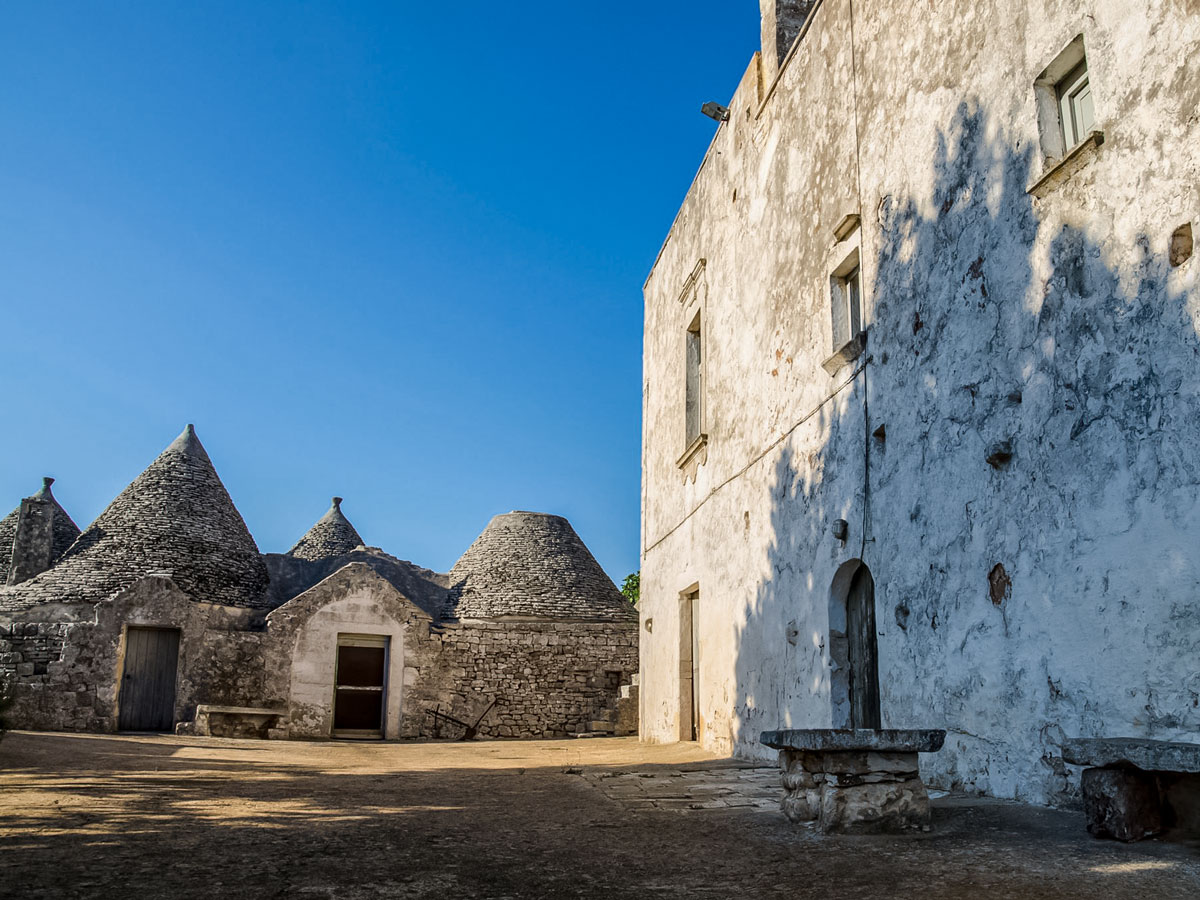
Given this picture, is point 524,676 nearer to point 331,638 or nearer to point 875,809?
point 331,638

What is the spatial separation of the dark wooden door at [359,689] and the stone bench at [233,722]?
4.95 feet

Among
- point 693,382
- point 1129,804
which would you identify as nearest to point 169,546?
point 693,382

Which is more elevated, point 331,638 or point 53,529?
point 53,529

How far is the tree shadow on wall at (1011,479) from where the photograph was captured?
435 cm

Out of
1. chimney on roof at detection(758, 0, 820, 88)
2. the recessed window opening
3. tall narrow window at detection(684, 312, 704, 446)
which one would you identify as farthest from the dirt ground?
chimney on roof at detection(758, 0, 820, 88)

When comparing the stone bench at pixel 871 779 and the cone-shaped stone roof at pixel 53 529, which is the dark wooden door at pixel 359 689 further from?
the stone bench at pixel 871 779

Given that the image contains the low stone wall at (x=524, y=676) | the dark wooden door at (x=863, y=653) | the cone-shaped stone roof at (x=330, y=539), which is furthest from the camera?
the cone-shaped stone roof at (x=330, y=539)

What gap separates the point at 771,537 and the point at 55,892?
21.5 ft

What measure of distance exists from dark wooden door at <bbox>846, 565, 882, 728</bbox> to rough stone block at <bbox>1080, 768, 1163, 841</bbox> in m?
3.11

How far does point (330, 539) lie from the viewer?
22578mm

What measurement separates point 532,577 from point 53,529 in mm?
9388

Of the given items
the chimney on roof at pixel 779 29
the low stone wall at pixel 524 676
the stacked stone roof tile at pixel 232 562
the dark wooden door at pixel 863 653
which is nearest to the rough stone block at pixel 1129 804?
the dark wooden door at pixel 863 653

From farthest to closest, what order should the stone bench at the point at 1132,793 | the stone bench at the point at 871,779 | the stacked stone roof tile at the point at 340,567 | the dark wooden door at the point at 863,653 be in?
the stacked stone roof tile at the point at 340,567 < the dark wooden door at the point at 863,653 < the stone bench at the point at 871,779 < the stone bench at the point at 1132,793

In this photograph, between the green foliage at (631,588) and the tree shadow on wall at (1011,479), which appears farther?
the green foliage at (631,588)
